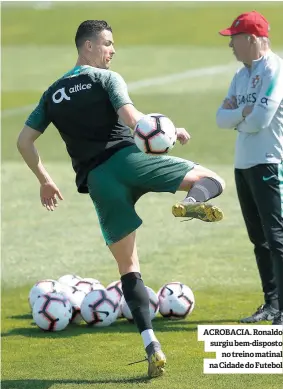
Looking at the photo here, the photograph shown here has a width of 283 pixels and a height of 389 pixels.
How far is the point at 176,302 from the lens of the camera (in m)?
10.5

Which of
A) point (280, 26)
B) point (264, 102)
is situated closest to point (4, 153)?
point (264, 102)

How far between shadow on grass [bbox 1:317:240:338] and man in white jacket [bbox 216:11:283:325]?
87 centimetres

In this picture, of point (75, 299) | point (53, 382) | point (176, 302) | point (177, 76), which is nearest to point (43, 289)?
point (75, 299)

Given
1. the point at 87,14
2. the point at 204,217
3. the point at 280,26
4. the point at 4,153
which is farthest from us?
the point at 87,14

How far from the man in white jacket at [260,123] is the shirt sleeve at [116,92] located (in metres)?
1.57

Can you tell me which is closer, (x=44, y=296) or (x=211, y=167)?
(x=44, y=296)

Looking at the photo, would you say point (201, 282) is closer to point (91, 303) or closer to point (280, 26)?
point (91, 303)

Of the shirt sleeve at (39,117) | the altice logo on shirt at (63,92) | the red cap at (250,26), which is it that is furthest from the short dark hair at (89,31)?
the red cap at (250,26)

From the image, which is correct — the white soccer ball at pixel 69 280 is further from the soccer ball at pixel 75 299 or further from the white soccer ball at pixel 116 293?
the white soccer ball at pixel 116 293

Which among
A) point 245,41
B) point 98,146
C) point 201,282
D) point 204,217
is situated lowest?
point 201,282

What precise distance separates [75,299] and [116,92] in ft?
9.84

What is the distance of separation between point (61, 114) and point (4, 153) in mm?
12287

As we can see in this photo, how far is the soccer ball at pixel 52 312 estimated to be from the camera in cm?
1017

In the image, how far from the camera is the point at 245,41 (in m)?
9.47
